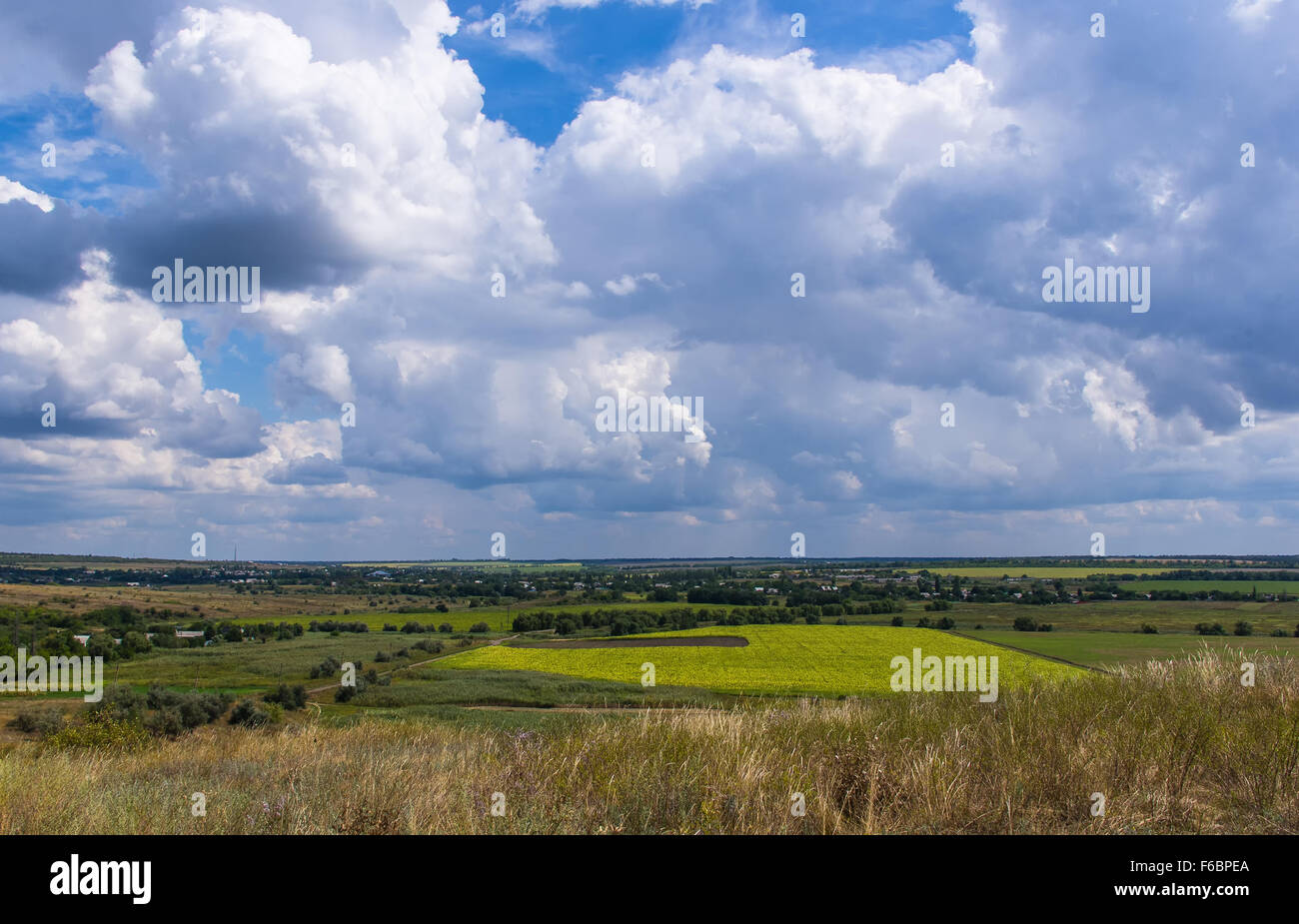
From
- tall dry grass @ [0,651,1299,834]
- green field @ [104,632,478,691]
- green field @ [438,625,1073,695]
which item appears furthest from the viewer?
green field @ [104,632,478,691]

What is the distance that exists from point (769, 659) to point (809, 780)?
215 ft

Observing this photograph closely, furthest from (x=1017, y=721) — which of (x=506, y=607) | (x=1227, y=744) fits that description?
(x=506, y=607)

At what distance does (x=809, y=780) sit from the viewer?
700 cm

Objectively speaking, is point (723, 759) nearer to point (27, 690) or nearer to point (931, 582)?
point (27, 690)

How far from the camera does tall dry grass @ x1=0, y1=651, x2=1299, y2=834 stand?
19.7ft

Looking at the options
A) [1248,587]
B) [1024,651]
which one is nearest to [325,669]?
[1024,651]

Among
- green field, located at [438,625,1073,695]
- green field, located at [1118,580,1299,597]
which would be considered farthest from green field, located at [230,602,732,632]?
green field, located at [1118,580,1299,597]

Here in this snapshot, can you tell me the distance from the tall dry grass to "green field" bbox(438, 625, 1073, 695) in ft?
135

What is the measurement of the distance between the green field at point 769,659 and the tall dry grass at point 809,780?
135ft

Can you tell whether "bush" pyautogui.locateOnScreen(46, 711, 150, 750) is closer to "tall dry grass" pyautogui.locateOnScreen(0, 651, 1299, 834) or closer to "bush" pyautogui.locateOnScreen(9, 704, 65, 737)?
"bush" pyautogui.locateOnScreen(9, 704, 65, 737)

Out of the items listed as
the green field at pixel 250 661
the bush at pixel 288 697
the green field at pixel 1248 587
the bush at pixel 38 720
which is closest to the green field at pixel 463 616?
the green field at pixel 250 661

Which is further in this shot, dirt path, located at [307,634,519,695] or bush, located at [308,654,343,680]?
bush, located at [308,654,343,680]
